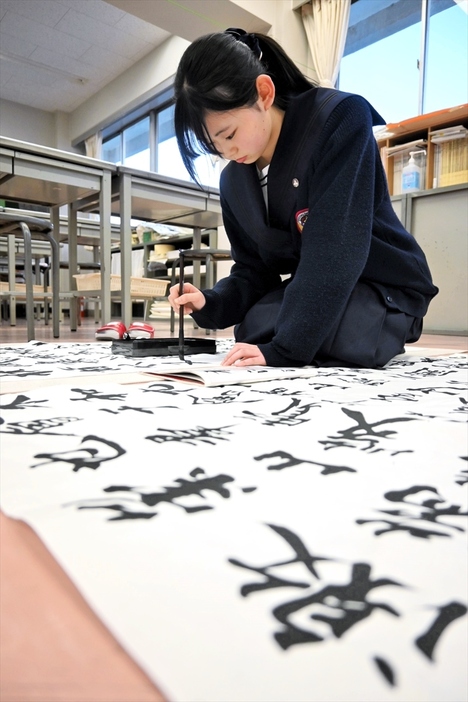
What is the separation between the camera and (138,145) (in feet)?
20.7

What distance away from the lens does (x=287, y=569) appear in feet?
0.82

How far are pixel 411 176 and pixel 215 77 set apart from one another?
8.30 feet

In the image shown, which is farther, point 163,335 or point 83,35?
point 83,35

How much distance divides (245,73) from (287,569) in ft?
3.08

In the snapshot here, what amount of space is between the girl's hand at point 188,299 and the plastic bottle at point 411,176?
2.38m

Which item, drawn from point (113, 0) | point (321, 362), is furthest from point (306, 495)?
point (113, 0)

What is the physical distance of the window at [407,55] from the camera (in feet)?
10.5

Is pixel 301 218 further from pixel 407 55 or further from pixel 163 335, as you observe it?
pixel 407 55

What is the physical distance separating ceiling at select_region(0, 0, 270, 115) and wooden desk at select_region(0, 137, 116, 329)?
169cm

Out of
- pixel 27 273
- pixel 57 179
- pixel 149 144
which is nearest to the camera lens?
pixel 27 273

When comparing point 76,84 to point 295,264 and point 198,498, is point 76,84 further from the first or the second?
point 198,498

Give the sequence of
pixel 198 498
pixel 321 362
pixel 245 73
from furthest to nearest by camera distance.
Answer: pixel 321 362
pixel 245 73
pixel 198 498

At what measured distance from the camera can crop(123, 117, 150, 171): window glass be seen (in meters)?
6.16

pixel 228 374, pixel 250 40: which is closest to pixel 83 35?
pixel 250 40
